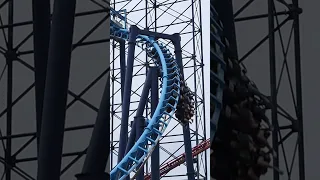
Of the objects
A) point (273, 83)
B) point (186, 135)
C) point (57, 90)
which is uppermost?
point (57, 90)

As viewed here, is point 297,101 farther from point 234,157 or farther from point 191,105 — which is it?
point 191,105

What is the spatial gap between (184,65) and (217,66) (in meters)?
0.73

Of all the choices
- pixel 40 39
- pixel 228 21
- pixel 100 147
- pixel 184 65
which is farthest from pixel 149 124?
pixel 40 39

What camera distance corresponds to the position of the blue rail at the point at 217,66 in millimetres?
2688

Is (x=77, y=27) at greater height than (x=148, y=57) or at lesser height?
greater

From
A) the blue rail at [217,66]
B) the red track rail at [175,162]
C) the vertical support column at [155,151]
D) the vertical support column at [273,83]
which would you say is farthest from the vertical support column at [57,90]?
the vertical support column at [273,83]

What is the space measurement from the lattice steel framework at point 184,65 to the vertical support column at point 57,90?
5.36ft

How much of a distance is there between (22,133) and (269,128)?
9128 millimetres

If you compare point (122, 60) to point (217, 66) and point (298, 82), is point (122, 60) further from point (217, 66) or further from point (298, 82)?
point (298, 82)

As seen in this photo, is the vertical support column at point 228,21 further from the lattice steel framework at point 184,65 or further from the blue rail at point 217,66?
the lattice steel framework at point 184,65

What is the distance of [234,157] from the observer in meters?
2.54

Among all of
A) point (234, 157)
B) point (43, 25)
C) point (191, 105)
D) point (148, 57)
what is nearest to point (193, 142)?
point (191, 105)

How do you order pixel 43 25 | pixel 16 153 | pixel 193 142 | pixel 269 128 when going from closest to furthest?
pixel 269 128 → pixel 193 142 → pixel 43 25 → pixel 16 153

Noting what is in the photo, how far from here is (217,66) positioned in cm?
280
